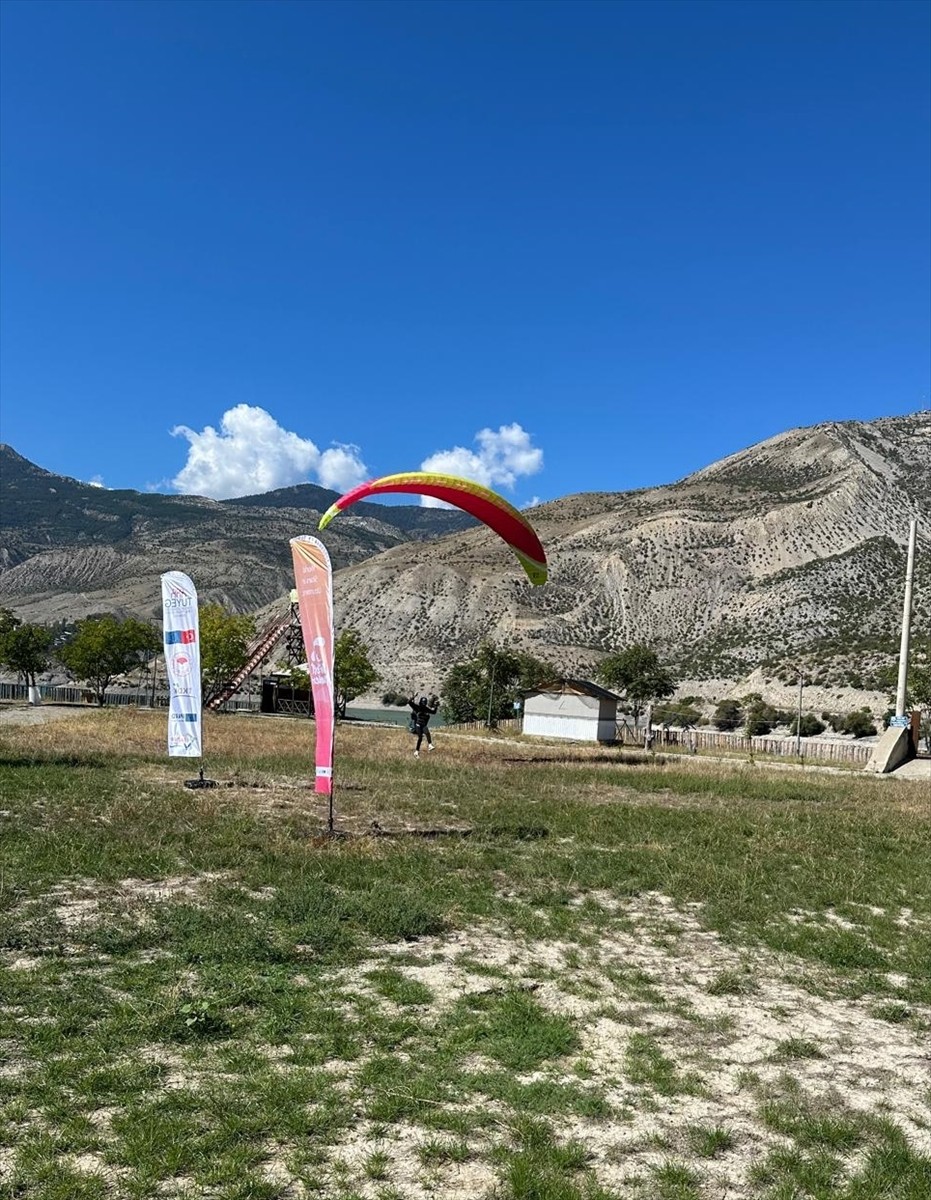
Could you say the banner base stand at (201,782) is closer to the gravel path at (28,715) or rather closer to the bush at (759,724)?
the gravel path at (28,715)

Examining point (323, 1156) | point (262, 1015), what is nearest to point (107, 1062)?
point (262, 1015)

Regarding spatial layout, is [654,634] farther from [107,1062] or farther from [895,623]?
[107,1062]

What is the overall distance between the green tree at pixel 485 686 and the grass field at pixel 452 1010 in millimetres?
49484

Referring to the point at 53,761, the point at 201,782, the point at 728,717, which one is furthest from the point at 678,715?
the point at 201,782

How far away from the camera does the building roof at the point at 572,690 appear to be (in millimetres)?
44594

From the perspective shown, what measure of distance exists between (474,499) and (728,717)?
48.9 metres

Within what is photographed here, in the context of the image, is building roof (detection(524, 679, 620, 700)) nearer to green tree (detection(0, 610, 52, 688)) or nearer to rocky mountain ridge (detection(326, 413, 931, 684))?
rocky mountain ridge (detection(326, 413, 931, 684))

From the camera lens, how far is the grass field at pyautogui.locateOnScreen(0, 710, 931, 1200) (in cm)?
→ 466

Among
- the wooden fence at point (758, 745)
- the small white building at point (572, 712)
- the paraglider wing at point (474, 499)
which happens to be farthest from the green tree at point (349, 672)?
the paraglider wing at point (474, 499)

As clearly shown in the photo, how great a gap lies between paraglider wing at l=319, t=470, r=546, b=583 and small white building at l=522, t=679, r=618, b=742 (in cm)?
1942

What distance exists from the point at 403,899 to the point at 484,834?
4.52 metres

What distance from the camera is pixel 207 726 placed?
39.5 m

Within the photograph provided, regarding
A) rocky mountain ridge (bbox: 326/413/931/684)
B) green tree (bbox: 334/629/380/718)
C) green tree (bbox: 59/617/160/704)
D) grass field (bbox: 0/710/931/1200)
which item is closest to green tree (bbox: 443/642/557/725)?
green tree (bbox: 334/629/380/718)

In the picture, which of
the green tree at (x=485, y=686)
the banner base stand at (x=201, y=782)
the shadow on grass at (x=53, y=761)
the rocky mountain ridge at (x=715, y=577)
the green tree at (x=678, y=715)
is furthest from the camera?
the rocky mountain ridge at (x=715, y=577)
